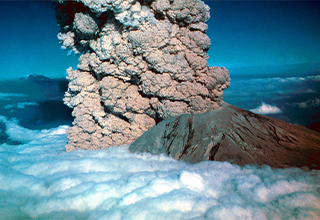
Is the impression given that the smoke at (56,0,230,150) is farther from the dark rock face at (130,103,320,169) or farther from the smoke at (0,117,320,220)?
the smoke at (0,117,320,220)

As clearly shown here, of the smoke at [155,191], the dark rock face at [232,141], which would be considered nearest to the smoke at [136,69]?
the dark rock face at [232,141]

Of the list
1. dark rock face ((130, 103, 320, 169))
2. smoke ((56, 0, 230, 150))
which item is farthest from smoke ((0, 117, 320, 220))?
smoke ((56, 0, 230, 150))

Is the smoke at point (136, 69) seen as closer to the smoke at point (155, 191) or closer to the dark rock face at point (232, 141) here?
the dark rock face at point (232, 141)

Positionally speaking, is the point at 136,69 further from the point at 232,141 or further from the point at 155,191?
the point at 155,191

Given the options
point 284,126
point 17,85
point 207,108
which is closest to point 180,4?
point 207,108

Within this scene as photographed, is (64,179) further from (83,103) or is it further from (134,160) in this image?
(83,103)

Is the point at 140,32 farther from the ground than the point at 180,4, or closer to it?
closer to it
